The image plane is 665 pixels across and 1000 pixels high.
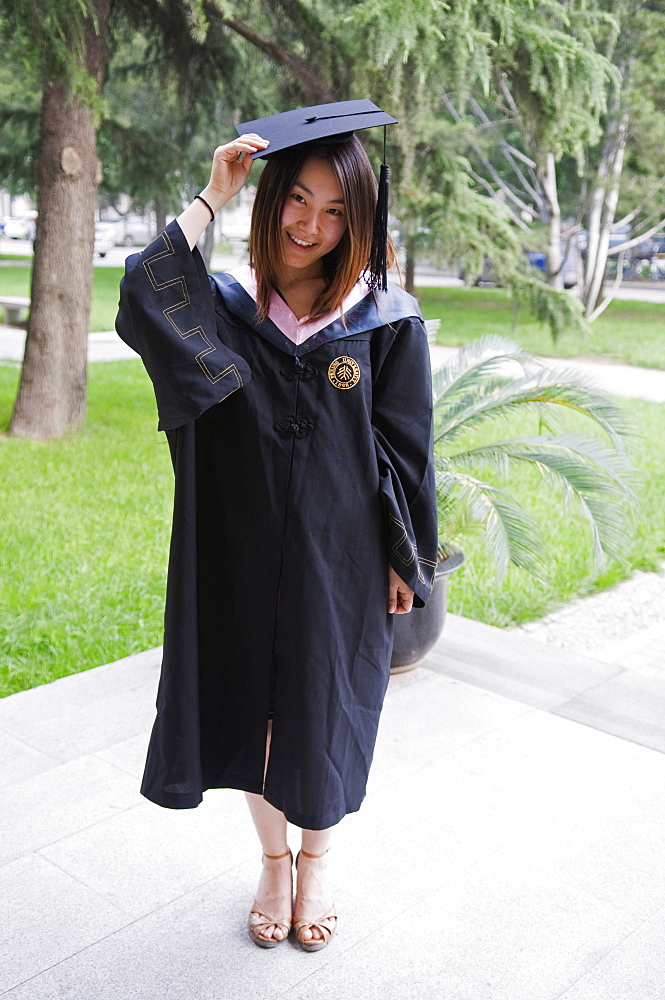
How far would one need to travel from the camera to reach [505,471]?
432 cm

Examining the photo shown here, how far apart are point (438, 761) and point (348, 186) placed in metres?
2.10

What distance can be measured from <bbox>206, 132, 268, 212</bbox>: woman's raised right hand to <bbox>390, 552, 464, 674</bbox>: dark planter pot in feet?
7.05

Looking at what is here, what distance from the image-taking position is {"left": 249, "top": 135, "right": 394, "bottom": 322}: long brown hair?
2.01m

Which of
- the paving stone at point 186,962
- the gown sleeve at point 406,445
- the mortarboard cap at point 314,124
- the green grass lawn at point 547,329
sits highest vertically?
the mortarboard cap at point 314,124

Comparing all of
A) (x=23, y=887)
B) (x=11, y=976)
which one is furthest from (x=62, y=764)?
(x=11, y=976)

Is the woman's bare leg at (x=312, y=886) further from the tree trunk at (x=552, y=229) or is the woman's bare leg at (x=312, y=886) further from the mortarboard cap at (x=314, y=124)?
the tree trunk at (x=552, y=229)

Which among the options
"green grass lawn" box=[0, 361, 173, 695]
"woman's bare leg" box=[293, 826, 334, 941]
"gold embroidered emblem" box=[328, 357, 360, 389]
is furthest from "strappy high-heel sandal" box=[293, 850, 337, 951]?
"green grass lawn" box=[0, 361, 173, 695]

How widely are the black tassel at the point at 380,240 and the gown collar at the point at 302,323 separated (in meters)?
0.04

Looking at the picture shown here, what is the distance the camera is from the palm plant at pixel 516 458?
402cm

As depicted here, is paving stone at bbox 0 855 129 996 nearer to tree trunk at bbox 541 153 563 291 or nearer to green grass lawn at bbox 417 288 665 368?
green grass lawn at bbox 417 288 665 368

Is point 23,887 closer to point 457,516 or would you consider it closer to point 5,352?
point 457,516

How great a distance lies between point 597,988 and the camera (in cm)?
236

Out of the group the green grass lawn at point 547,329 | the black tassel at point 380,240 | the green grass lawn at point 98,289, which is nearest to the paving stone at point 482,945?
the black tassel at point 380,240

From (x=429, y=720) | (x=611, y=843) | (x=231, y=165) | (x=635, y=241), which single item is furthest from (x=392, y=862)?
(x=635, y=241)
